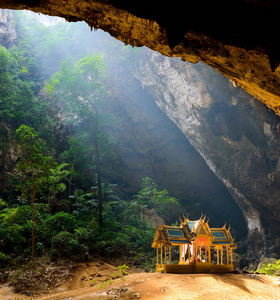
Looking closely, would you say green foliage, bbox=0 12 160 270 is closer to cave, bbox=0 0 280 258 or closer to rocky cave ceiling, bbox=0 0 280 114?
cave, bbox=0 0 280 258

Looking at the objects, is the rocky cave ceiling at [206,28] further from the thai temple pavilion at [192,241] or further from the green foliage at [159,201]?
the green foliage at [159,201]

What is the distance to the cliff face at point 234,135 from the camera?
56.3ft

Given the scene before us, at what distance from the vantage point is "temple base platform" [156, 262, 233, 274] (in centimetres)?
1032

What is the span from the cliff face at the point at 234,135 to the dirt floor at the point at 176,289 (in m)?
9.09

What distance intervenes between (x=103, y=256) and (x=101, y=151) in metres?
9.13

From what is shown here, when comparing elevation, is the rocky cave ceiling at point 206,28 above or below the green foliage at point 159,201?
above

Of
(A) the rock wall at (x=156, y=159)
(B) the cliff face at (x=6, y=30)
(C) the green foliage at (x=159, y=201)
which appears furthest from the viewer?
(B) the cliff face at (x=6, y=30)

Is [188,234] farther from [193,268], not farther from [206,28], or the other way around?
[206,28]

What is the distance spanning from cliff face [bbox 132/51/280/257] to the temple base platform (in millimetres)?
8785

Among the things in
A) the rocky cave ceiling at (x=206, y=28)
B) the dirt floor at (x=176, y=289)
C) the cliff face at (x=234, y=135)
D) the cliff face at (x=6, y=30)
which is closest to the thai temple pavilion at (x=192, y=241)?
the dirt floor at (x=176, y=289)

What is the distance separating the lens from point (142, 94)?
28141 mm

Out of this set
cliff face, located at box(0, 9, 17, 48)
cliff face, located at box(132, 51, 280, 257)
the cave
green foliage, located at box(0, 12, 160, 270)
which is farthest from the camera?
cliff face, located at box(0, 9, 17, 48)

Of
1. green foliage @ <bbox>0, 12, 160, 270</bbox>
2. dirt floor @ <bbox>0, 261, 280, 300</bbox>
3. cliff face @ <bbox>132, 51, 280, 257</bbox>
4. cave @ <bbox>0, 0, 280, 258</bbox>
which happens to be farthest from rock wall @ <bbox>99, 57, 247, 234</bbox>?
dirt floor @ <bbox>0, 261, 280, 300</bbox>

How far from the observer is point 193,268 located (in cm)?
1055
